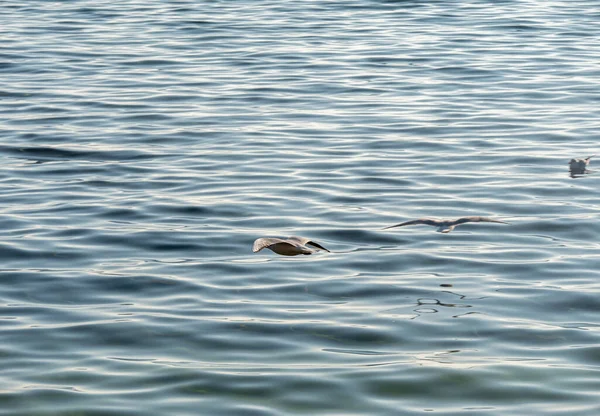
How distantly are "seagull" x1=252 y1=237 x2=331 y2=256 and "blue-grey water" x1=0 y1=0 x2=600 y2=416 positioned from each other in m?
0.12

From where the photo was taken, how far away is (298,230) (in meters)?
8.02

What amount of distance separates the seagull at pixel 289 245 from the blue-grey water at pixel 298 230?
12 centimetres

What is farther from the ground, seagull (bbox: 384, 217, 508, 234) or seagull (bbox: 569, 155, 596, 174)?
seagull (bbox: 384, 217, 508, 234)

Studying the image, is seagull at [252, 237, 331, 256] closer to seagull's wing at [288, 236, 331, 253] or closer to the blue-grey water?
seagull's wing at [288, 236, 331, 253]

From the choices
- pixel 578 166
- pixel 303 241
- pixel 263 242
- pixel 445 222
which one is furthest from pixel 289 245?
pixel 578 166

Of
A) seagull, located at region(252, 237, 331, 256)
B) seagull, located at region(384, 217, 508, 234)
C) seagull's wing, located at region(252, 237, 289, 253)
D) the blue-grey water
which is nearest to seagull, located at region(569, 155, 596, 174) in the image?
the blue-grey water

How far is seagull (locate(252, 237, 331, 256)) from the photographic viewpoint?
7338mm

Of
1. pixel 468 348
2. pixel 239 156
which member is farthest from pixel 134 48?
pixel 468 348

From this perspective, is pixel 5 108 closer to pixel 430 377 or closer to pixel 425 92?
pixel 425 92

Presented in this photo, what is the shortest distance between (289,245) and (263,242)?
0.22m

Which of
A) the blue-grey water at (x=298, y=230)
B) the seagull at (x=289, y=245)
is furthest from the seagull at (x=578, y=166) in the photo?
the seagull at (x=289, y=245)

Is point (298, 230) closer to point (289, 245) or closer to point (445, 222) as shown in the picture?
point (289, 245)

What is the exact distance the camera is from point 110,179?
9.62 metres

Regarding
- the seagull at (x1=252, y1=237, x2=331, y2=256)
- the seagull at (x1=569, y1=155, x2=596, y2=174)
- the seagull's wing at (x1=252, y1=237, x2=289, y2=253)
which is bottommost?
the seagull at (x1=569, y1=155, x2=596, y2=174)
